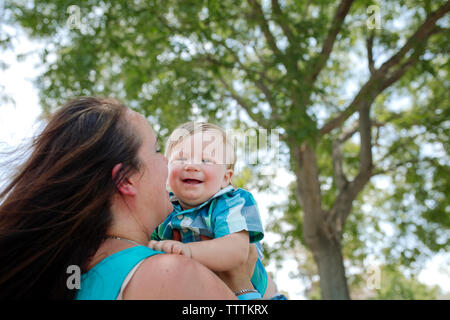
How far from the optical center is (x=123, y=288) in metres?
1.37

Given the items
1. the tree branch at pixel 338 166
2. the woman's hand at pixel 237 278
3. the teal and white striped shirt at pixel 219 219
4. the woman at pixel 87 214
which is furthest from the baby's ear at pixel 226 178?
the tree branch at pixel 338 166

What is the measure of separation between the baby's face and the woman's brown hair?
591mm

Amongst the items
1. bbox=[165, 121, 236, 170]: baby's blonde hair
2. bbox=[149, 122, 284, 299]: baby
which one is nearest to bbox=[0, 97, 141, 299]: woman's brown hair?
bbox=[149, 122, 284, 299]: baby

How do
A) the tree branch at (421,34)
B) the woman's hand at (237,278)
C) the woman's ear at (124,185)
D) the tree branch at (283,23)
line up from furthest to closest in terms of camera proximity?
the tree branch at (421,34), the tree branch at (283,23), the woman's hand at (237,278), the woman's ear at (124,185)

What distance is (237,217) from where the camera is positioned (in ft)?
6.86

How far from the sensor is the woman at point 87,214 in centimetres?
140

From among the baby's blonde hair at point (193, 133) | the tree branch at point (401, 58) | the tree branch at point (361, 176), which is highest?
the tree branch at point (401, 58)

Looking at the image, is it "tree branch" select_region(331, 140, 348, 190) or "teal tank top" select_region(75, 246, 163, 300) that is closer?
"teal tank top" select_region(75, 246, 163, 300)

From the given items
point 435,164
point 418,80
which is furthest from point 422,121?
point 418,80

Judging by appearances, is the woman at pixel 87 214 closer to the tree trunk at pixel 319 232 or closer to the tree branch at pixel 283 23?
the tree branch at pixel 283 23

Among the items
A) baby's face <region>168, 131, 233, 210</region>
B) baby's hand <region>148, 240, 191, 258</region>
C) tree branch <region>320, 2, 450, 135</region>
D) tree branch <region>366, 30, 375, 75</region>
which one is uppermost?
tree branch <region>366, 30, 375, 75</region>

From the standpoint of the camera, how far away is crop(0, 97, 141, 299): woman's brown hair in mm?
1465

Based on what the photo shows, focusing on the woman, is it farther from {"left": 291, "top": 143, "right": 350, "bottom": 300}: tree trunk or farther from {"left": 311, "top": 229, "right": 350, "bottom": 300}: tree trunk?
{"left": 311, "top": 229, "right": 350, "bottom": 300}: tree trunk

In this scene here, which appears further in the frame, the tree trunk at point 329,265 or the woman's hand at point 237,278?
the tree trunk at point 329,265
